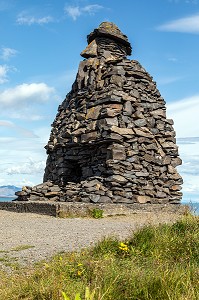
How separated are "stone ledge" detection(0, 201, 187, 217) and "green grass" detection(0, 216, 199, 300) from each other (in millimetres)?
5714

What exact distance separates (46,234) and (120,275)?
439 cm

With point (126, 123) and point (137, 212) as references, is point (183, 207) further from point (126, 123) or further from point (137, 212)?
point (126, 123)

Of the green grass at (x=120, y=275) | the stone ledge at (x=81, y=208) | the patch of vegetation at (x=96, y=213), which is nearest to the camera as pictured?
the green grass at (x=120, y=275)

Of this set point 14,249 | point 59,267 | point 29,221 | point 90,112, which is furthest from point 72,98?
point 59,267

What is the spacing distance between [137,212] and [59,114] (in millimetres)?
7490

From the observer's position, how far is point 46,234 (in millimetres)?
8469

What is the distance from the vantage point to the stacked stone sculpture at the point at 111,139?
14125 mm

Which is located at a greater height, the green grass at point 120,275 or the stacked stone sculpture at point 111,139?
the stacked stone sculpture at point 111,139

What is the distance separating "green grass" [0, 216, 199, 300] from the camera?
3828 millimetres

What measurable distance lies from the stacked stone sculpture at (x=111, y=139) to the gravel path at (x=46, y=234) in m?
2.19

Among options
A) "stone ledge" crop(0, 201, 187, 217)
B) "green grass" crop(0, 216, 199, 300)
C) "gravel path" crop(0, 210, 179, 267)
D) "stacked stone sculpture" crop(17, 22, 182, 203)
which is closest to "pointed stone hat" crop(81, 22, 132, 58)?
"stacked stone sculpture" crop(17, 22, 182, 203)

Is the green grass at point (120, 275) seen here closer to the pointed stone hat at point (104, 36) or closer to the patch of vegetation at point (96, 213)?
the patch of vegetation at point (96, 213)

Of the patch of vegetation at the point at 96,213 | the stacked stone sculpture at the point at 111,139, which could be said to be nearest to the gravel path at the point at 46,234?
the patch of vegetation at the point at 96,213

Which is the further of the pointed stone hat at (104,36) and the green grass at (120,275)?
the pointed stone hat at (104,36)
